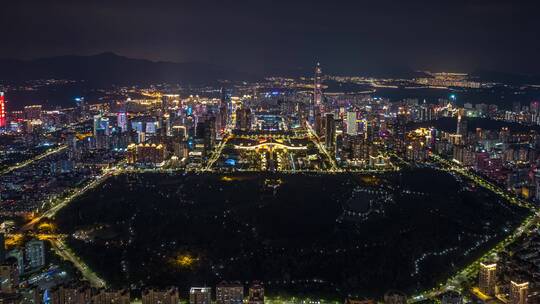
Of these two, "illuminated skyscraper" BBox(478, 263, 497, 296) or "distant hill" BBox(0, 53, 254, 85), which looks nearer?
"illuminated skyscraper" BBox(478, 263, 497, 296)

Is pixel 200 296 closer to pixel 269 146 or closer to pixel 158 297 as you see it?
pixel 158 297

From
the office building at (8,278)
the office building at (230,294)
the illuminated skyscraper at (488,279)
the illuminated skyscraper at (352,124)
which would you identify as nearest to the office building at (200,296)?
the office building at (230,294)

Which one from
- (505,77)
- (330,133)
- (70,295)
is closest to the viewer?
(70,295)

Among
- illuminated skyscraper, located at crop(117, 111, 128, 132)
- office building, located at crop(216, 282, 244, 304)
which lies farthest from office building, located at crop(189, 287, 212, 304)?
illuminated skyscraper, located at crop(117, 111, 128, 132)

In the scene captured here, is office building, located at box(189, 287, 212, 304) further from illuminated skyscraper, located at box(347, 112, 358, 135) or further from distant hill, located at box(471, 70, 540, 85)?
distant hill, located at box(471, 70, 540, 85)

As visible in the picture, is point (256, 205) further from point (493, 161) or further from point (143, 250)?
point (493, 161)

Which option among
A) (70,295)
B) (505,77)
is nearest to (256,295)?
(70,295)
